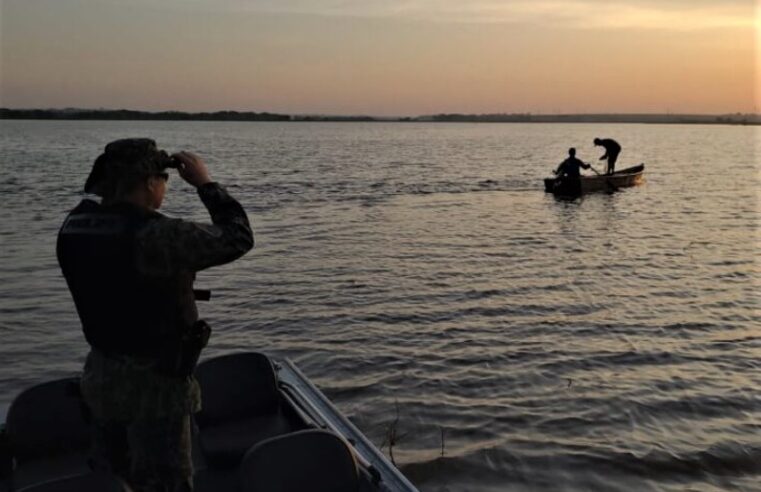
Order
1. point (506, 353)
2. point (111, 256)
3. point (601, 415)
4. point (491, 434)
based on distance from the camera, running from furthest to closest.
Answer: point (506, 353) < point (601, 415) < point (491, 434) < point (111, 256)

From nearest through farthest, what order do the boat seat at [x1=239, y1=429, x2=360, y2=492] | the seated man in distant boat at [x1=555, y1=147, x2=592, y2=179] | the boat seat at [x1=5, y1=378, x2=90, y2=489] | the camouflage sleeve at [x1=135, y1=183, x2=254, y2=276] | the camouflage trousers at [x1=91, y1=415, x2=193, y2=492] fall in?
the camouflage sleeve at [x1=135, y1=183, x2=254, y2=276], the camouflage trousers at [x1=91, y1=415, x2=193, y2=492], the boat seat at [x1=239, y1=429, x2=360, y2=492], the boat seat at [x1=5, y1=378, x2=90, y2=489], the seated man in distant boat at [x1=555, y1=147, x2=592, y2=179]

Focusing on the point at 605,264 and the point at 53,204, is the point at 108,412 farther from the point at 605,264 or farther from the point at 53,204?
the point at 53,204

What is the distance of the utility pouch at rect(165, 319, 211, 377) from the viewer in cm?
360

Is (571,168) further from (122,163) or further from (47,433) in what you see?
(122,163)

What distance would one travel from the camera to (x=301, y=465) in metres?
4.27

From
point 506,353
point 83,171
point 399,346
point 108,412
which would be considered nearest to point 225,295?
point 399,346

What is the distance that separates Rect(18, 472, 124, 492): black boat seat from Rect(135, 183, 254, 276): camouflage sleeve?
1078 mm

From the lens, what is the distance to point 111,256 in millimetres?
3463

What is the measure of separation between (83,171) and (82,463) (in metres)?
42.5

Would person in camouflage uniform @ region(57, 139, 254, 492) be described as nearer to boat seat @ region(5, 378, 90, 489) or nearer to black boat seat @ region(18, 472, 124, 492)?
black boat seat @ region(18, 472, 124, 492)

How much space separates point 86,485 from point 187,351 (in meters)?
0.83

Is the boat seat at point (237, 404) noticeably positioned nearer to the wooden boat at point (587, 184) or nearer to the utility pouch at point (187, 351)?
the utility pouch at point (187, 351)

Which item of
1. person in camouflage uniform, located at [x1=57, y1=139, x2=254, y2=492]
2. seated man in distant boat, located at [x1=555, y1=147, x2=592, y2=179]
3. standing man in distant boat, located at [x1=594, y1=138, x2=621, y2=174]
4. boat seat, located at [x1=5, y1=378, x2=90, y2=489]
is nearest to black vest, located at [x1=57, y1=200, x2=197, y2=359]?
person in camouflage uniform, located at [x1=57, y1=139, x2=254, y2=492]

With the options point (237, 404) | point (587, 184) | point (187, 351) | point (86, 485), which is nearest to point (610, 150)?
point (587, 184)
